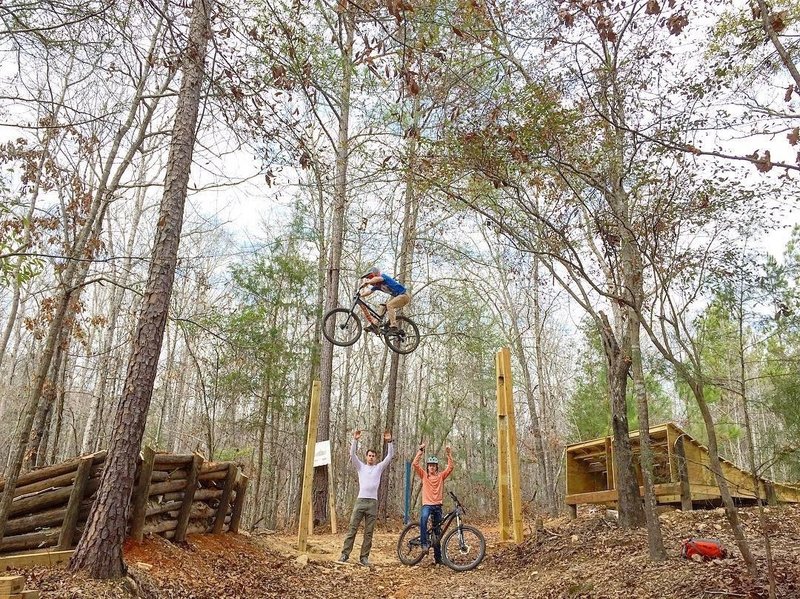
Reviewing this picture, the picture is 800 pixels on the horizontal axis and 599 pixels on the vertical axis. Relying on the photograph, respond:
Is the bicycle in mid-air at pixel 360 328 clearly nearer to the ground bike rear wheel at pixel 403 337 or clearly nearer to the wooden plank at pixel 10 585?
the ground bike rear wheel at pixel 403 337

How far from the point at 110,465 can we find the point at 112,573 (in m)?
0.95

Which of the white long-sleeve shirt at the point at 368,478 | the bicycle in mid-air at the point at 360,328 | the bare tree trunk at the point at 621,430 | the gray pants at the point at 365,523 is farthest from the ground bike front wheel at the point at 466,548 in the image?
the bicycle in mid-air at the point at 360,328

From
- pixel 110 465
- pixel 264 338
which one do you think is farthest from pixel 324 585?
pixel 264 338

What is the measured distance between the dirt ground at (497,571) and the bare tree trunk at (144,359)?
30cm

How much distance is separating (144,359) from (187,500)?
240cm

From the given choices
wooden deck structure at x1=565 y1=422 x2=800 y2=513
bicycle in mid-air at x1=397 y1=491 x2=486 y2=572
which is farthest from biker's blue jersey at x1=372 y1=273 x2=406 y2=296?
wooden deck structure at x1=565 y1=422 x2=800 y2=513

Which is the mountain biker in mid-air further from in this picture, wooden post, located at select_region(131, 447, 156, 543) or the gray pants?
wooden post, located at select_region(131, 447, 156, 543)

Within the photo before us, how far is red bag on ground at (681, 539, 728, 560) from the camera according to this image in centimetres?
583

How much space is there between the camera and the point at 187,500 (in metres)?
7.14

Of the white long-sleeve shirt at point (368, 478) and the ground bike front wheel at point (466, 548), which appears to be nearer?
the ground bike front wheel at point (466, 548)

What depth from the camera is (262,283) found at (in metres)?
15.0

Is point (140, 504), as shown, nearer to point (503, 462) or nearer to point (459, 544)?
point (459, 544)

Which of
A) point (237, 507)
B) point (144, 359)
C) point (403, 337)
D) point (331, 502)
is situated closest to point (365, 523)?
point (237, 507)

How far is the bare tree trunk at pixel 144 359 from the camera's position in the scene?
16.5 feet
